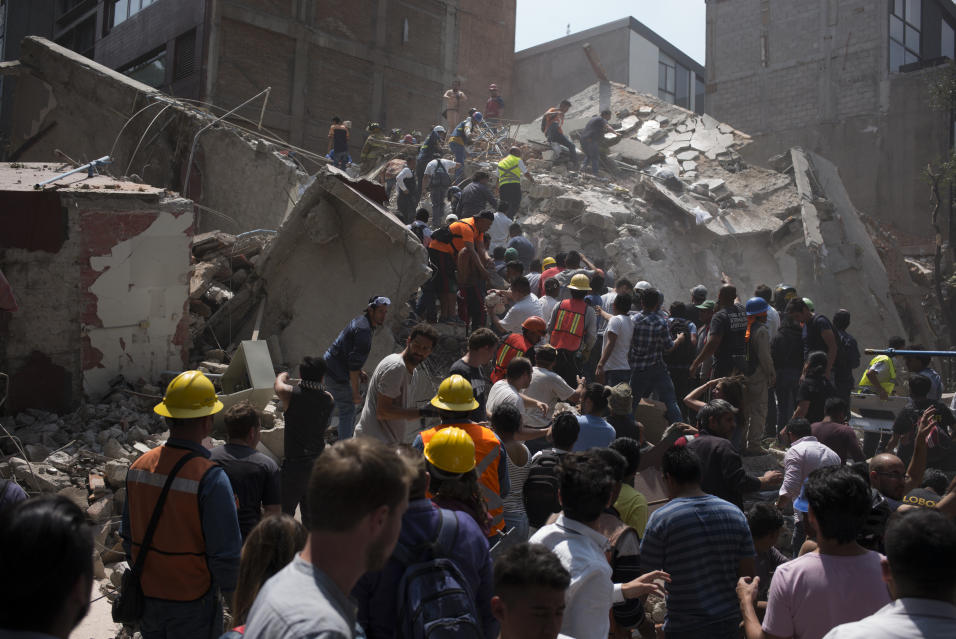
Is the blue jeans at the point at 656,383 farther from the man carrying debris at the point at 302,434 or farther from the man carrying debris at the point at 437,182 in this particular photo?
the man carrying debris at the point at 437,182

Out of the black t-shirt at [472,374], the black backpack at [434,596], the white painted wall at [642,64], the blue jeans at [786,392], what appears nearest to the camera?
the black backpack at [434,596]

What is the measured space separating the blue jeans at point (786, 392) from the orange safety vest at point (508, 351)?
3.26 metres

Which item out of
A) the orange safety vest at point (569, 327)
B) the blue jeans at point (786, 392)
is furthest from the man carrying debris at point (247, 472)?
the blue jeans at point (786, 392)

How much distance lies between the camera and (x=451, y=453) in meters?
2.83

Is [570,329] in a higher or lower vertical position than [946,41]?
lower

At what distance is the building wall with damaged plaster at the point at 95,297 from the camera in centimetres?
693

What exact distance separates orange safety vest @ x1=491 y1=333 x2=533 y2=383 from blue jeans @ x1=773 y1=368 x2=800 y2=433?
3.26 meters

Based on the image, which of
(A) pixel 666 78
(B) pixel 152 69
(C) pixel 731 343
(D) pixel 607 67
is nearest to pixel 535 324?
(C) pixel 731 343

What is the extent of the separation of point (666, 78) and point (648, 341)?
85.3ft

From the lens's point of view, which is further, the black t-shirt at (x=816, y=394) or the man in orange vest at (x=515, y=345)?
the black t-shirt at (x=816, y=394)

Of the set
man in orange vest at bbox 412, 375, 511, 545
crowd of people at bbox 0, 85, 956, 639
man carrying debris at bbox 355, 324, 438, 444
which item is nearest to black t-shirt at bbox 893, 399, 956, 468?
crowd of people at bbox 0, 85, 956, 639

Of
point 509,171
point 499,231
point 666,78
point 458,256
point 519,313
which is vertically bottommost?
point 519,313

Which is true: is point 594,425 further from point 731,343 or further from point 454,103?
point 454,103

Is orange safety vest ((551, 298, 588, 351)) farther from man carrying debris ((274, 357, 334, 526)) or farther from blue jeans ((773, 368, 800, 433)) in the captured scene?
man carrying debris ((274, 357, 334, 526))
